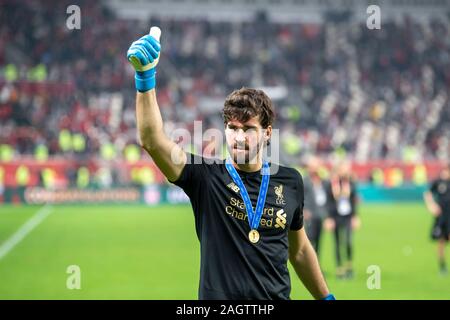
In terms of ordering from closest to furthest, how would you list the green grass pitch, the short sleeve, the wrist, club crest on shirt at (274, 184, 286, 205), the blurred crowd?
the wrist
club crest on shirt at (274, 184, 286, 205)
the short sleeve
the green grass pitch
the blurred crowd

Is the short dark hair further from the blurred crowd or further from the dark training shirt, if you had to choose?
the blurred crowd

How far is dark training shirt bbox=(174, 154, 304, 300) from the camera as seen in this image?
14.1 ft

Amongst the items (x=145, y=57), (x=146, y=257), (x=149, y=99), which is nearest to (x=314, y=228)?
(x=146, y=257)

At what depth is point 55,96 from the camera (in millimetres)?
37719

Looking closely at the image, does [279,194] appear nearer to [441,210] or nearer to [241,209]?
[241,209]

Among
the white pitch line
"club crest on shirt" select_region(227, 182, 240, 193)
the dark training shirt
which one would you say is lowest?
the white pitch line

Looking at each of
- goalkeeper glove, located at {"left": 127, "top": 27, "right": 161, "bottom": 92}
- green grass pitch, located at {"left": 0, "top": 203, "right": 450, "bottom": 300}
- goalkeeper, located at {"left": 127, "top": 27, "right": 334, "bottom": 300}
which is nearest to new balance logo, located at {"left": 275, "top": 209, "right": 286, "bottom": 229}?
goalkeeper, located at {"left": 127, "top": 27, "right": 334, "bottom": 300}

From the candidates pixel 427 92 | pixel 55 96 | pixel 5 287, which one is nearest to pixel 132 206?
pixel 55 96

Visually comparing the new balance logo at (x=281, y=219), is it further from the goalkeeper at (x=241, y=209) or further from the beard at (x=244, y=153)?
the beard at (x=244, y=153)

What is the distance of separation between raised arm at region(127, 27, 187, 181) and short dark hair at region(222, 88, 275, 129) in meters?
0.51

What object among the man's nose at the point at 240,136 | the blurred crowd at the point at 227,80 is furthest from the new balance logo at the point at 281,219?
the blurred crowd at the point at 227,80

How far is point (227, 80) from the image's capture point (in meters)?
42.6

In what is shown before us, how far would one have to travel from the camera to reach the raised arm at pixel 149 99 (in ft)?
12.4

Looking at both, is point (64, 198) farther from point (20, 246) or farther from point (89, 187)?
point (20, 246)
